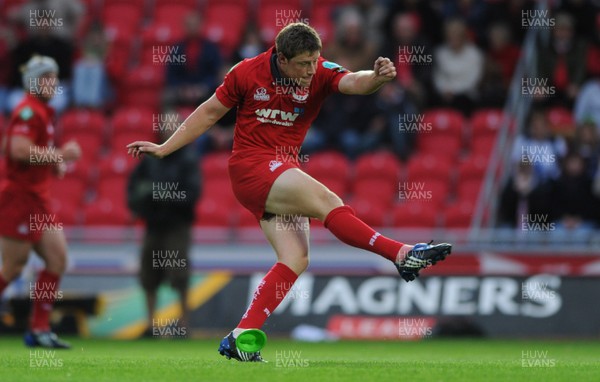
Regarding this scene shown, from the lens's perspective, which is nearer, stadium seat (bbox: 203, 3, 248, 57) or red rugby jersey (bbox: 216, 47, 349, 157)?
red rugby jersey (bbox: 216, 47, 349, 157)

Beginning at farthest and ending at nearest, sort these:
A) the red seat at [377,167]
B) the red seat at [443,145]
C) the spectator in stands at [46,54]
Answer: the spectator in stands at [46,54]
the red seat at [443,145]
the red seat at [377,167]

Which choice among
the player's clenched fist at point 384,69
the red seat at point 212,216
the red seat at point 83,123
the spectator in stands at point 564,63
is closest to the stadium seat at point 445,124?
the spectator in stands at point 564,63

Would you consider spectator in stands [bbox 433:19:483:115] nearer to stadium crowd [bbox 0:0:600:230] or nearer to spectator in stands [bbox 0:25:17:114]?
stadium crowd [bbox 0:0:600:230]

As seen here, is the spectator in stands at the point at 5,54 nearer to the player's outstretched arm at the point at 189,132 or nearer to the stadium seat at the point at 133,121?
the stadium seat at the point at 133,121

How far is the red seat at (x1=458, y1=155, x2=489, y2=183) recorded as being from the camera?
16.3m

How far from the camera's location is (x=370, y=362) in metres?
8.58

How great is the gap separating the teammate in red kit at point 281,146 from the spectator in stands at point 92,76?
10047 millimetres

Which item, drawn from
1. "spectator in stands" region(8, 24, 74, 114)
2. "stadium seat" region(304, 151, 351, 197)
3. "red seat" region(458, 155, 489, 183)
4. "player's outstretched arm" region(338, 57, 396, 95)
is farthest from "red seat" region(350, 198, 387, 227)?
"player's outstretched arm" region(338, 57, 396, 95)

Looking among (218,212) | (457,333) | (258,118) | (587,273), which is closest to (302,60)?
(258,118)

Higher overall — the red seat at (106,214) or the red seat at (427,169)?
the red seat at (427,169)

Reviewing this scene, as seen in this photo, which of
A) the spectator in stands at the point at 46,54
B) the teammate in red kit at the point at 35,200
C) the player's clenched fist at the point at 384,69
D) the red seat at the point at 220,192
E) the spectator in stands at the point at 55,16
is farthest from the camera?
the spectator in stands at the point at 55,16

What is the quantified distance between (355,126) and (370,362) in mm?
8624

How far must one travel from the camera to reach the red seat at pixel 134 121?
57.3 ft

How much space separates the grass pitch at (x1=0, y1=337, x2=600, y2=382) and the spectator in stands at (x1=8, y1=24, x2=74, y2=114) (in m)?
7.36
